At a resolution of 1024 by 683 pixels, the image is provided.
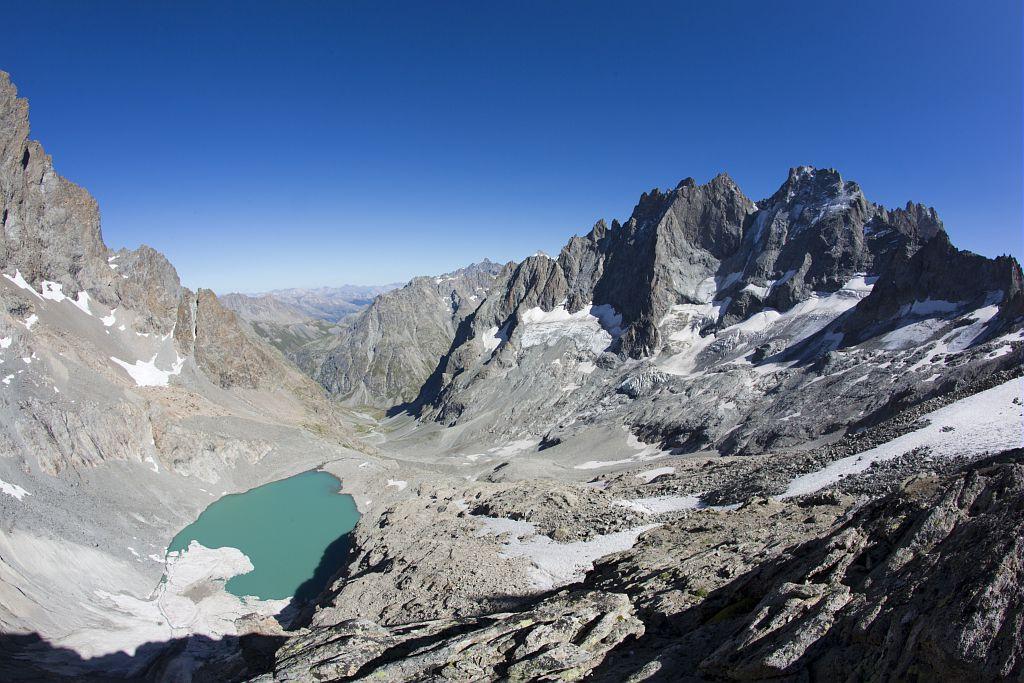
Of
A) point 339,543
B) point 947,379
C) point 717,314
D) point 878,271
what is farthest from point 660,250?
point 339,543

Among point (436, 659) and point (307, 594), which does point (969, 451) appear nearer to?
point (436, 659)

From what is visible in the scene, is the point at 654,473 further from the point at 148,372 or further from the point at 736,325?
the point at 148,372

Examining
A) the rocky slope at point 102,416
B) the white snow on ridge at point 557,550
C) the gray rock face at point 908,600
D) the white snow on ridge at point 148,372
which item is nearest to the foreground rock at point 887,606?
the gray rock face at point 908,600

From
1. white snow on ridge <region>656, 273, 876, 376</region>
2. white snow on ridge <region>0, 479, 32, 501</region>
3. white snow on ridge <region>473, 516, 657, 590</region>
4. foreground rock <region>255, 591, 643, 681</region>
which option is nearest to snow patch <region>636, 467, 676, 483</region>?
white snow on ridge <region>473, 516, 657, 590</region>

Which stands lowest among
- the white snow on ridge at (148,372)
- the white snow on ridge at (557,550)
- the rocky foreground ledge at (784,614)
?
the white snow on ridge at (557,550)

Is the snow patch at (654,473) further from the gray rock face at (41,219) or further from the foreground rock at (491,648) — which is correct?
the gray rock face at (41,219)

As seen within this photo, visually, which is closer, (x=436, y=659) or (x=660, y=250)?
(x=436, y=659)

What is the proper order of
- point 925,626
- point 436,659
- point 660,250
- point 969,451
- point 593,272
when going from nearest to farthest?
point 925,626 < point 436,659 < point 969,451 < point 660,250 < point 593,272
